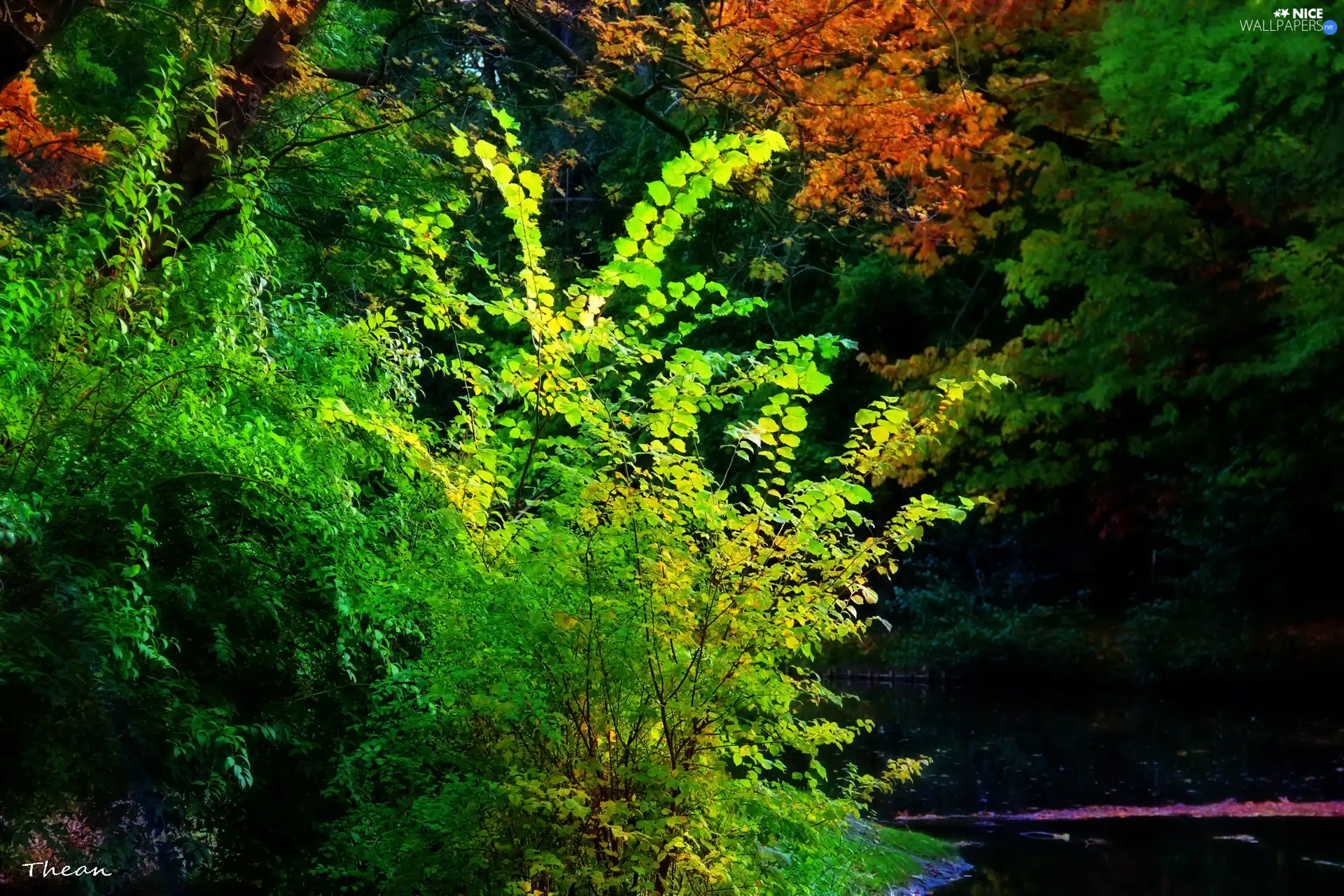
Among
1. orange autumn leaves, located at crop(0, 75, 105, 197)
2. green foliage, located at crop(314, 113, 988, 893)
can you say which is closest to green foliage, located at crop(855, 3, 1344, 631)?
orange autumn leaves, located at crop(0, 75, 105, 197)

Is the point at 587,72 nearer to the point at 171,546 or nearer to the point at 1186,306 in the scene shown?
the point at 171,546

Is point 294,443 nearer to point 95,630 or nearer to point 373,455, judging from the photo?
point 373,455

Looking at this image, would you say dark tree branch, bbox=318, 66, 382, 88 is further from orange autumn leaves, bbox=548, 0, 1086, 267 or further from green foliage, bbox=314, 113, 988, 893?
green foliage, bbox=314, 113, 988, 893

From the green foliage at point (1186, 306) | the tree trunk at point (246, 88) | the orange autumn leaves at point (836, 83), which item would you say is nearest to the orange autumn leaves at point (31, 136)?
the tree trunk at point (246, 88)

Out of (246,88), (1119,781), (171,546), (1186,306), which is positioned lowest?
(1119,781)

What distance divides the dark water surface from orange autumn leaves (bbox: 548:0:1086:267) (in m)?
4.98

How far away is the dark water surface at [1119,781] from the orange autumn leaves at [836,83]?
16.3 feet

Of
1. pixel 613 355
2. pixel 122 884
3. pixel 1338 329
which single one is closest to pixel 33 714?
pixel 122 884

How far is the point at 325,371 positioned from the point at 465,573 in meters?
1.40

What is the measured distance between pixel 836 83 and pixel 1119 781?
7343 mm

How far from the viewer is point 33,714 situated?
4336 millimetres

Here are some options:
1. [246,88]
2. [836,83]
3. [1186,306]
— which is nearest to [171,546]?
[246,88]

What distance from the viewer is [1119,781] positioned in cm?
1360

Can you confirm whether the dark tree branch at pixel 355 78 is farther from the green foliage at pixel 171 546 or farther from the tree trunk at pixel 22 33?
the green foliage at pixel 171 546
